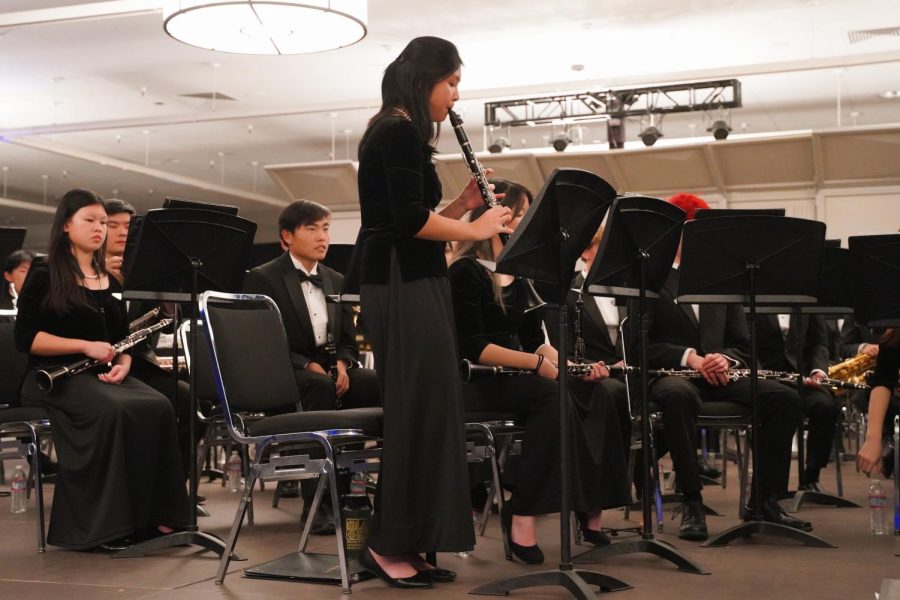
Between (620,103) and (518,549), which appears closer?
(518,549)

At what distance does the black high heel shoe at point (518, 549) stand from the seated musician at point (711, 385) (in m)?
0.89

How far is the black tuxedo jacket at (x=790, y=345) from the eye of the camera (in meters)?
5.36

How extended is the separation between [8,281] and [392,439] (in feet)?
14.4

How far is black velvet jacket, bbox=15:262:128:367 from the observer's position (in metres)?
3.96

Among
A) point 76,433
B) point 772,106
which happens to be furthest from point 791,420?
point 772,106

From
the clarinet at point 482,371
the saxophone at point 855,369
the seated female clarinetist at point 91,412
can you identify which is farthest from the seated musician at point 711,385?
the seated female clarinetist at point 91,412

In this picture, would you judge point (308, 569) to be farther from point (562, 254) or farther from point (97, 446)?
point (562, 254)

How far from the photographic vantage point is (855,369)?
5746mm

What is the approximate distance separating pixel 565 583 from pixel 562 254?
0.94 metres

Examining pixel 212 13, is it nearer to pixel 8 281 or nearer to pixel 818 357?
pixel 8 281

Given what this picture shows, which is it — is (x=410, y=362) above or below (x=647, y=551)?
above

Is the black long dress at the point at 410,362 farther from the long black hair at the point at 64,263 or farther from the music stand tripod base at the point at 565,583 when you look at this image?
the long black hair at the point at 64,263

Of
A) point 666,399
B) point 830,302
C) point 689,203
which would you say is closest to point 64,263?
point 666,399

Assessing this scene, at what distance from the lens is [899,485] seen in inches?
171
